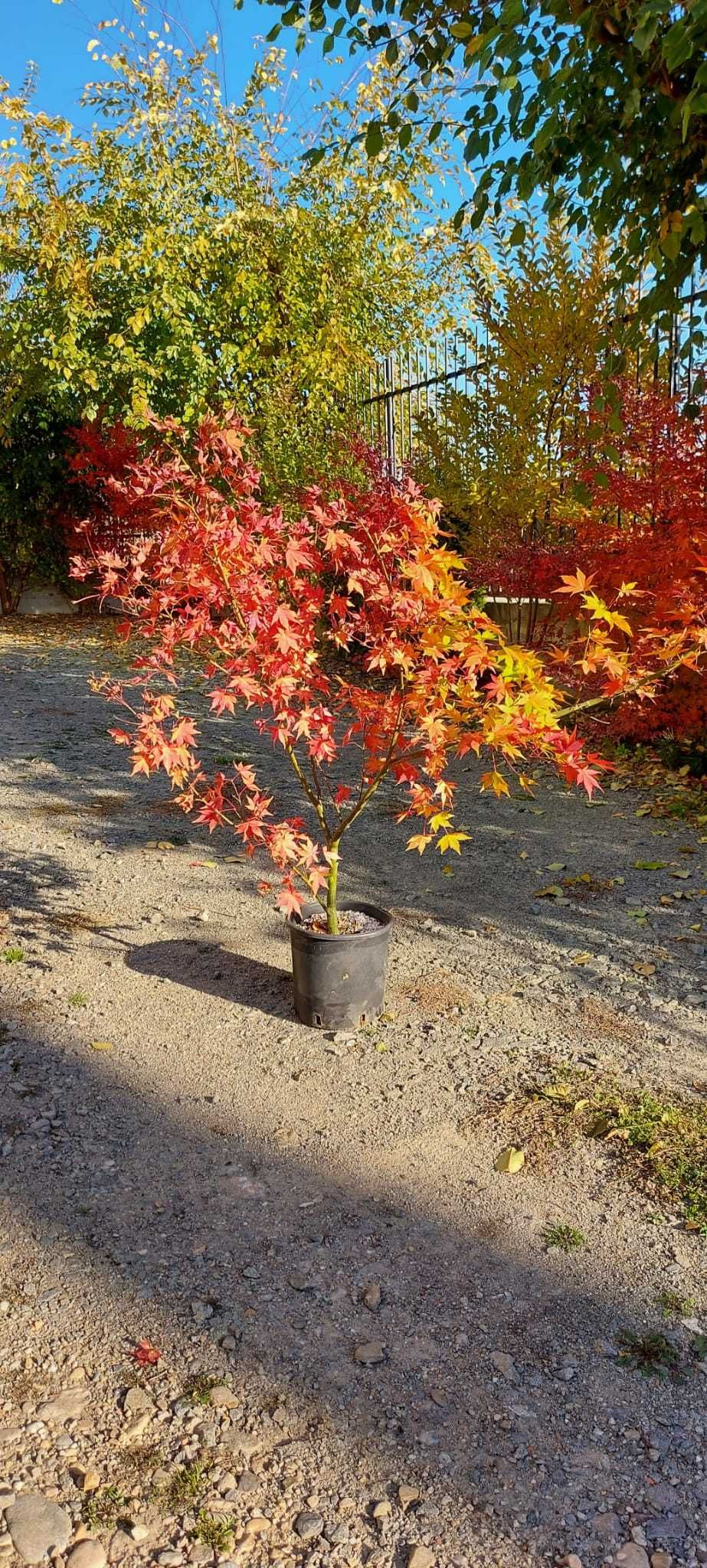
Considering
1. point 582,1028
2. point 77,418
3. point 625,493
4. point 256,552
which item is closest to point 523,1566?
point 582,1028

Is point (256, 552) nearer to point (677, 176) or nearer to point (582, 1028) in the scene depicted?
point (582, 1028)

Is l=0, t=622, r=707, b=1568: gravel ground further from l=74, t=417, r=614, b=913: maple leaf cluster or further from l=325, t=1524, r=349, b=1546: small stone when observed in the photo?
l=74, t=417, r=614, b=913: maple leaf cluster

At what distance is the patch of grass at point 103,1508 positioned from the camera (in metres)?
1.81

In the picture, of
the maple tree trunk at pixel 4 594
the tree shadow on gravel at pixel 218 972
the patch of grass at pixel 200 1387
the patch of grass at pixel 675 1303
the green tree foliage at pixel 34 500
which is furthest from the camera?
the maple tree trunk at pixel 4 594

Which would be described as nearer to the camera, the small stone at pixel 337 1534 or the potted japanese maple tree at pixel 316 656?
the small stone at pixel 337 1534

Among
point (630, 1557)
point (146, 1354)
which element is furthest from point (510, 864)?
point (630, 1557)

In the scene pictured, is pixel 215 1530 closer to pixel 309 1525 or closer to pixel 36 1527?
pixel 309 1525

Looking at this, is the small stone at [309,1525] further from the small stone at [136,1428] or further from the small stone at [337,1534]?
the small stone at [136,1428]

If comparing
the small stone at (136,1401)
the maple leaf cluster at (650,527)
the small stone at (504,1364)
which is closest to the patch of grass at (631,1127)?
the small stone at (504,1364)

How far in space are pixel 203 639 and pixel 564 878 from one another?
2.06 meters

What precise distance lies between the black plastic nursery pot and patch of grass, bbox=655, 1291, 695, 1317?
1372 millimetres

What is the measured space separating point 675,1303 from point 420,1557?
805 millimetres

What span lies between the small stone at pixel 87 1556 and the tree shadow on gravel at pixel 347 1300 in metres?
0.32

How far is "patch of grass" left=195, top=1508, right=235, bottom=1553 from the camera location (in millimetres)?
1773
